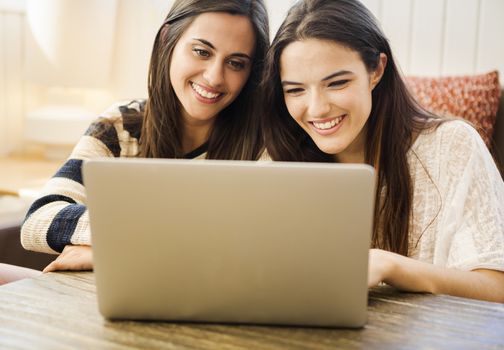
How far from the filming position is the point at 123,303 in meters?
0.83

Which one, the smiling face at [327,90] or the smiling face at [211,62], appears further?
the smiling face at [211,62]

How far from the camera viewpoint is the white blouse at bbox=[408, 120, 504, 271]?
47.7 inches

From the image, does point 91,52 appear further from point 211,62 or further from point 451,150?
point 451,150

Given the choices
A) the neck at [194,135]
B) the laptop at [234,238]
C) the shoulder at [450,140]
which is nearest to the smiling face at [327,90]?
the shoulder at [450,140]

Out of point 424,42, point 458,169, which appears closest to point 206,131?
point 458,169

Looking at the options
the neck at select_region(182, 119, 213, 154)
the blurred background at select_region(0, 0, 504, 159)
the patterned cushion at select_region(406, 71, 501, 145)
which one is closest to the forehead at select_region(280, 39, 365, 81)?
the neck at select_region(182, 119, 213, 154)

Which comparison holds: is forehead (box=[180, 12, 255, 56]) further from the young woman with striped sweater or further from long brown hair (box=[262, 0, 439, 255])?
long brown hair (box=[262, 0, 439, 255])

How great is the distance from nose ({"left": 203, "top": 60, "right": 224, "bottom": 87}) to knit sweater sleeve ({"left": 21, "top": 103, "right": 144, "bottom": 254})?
270 mm

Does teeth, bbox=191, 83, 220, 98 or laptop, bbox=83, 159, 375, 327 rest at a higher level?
teeth, bbox=191, 83, 220, 98

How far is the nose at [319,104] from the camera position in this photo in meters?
1.35

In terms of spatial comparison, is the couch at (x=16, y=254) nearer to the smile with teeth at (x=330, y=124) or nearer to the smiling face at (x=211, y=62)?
the smiling face at (x=211, y=62)

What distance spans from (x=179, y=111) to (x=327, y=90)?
0.49m

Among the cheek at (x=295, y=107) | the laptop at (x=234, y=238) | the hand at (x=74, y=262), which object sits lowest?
the hand at (x=74, y=262)

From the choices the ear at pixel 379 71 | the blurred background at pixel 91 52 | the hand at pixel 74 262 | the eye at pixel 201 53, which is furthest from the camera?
the blurred background at pixel 91 52
